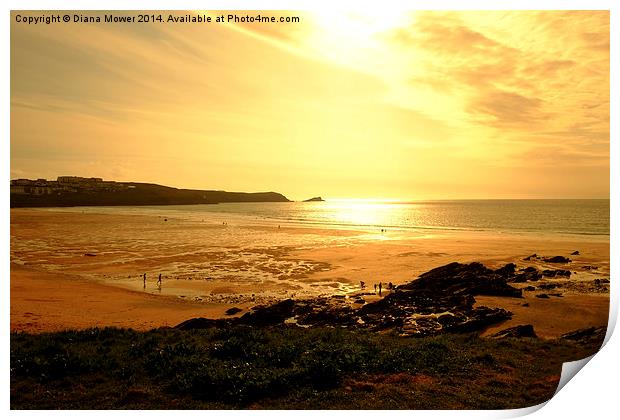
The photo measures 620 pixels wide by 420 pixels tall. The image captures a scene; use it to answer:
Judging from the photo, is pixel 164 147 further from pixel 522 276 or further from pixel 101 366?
pixel 522 276

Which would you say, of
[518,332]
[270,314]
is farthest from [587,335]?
[270,314]

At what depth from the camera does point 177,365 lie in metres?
5.41

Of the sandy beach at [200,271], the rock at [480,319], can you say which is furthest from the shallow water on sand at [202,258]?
the rock at [480,319]

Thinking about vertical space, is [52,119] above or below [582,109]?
below

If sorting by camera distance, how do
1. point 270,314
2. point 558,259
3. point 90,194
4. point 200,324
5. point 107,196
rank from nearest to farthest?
point 200,324 → point 270,314 → point 90,194 → point 107,196 → point 558,259

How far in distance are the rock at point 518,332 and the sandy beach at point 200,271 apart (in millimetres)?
313

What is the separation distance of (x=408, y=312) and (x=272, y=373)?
14.9ft

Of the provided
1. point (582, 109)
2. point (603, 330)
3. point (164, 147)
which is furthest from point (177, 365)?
point (582, 109)

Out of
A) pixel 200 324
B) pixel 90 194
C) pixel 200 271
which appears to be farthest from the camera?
pixel 200 271

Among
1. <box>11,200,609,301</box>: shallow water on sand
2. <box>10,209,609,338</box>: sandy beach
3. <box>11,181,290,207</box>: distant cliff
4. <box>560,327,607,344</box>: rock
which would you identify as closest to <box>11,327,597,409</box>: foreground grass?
<box>560,327,607,344</box>: rock

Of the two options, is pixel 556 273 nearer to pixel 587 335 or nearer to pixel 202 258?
pixel 587 335

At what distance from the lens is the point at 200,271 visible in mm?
12383
